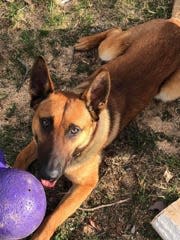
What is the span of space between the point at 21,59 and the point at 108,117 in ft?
5.18

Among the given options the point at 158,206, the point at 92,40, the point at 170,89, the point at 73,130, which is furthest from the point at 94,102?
the point at 92,40

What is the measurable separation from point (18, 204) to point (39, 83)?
1.13m

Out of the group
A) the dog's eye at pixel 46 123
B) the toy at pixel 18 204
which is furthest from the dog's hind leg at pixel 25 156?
the toy at pixel 18 204

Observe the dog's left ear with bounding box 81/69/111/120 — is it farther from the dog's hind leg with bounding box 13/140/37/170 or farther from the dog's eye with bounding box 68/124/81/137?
the dog's hind leg with bounding box 13/140/37/170

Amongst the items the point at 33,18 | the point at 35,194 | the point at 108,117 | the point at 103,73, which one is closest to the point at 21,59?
the point at 33,18

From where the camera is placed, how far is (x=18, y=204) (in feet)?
12.7

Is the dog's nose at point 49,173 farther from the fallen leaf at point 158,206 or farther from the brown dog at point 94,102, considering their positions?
the fallen leaf at point 158,206

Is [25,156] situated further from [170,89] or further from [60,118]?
[170,89]

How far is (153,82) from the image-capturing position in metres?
5.34

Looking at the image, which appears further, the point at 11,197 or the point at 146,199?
the point at 146,199

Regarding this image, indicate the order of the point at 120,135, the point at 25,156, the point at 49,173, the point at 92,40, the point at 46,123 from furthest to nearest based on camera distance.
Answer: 1. the point at 92,40
2. the point at 120,135
3. the point at 25,156
4. the point at 46,123
5. the point at 49,173

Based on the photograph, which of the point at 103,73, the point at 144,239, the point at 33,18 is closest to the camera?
the point at 103,73

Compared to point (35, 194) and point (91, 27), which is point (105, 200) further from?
point (91, 27)

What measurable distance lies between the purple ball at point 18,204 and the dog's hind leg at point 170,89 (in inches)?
86.0
